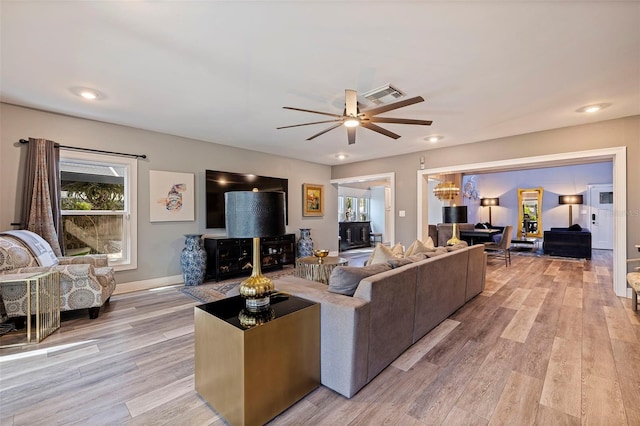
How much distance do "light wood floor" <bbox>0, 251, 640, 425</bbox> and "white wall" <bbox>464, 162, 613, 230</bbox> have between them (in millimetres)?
8038

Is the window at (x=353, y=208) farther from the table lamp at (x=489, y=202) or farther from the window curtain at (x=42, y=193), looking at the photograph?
the window curtain at (x=42, y=193)

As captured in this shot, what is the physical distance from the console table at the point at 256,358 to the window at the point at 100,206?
3437 millimetres

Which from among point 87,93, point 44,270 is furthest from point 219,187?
point 44,270

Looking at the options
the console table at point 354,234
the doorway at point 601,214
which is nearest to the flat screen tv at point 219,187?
the console table at point 354,234

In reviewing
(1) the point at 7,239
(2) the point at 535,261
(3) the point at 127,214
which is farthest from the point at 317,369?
(2) the point at 535,261

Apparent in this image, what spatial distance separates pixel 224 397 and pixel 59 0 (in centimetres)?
274

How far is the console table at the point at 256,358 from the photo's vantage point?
4.92 ft

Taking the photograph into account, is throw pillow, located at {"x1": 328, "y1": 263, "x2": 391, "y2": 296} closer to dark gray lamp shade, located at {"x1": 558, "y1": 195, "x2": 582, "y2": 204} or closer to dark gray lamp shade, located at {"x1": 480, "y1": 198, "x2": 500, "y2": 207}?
dark gray lamp shade, located at {"x1": 480, "y1": 198, "x2": 500, "y2": 207}

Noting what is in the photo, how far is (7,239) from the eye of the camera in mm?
2961

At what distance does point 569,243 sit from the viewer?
7.44m

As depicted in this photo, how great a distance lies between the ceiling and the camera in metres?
1.92

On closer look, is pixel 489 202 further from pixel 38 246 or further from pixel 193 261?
pixel 38 246

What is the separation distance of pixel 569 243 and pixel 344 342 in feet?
28.3

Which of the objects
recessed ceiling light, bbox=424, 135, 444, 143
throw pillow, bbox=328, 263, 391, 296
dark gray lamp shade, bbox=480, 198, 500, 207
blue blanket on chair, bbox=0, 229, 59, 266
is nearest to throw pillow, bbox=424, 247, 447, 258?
throw pillow, bbox=328, 263, 391, 296
